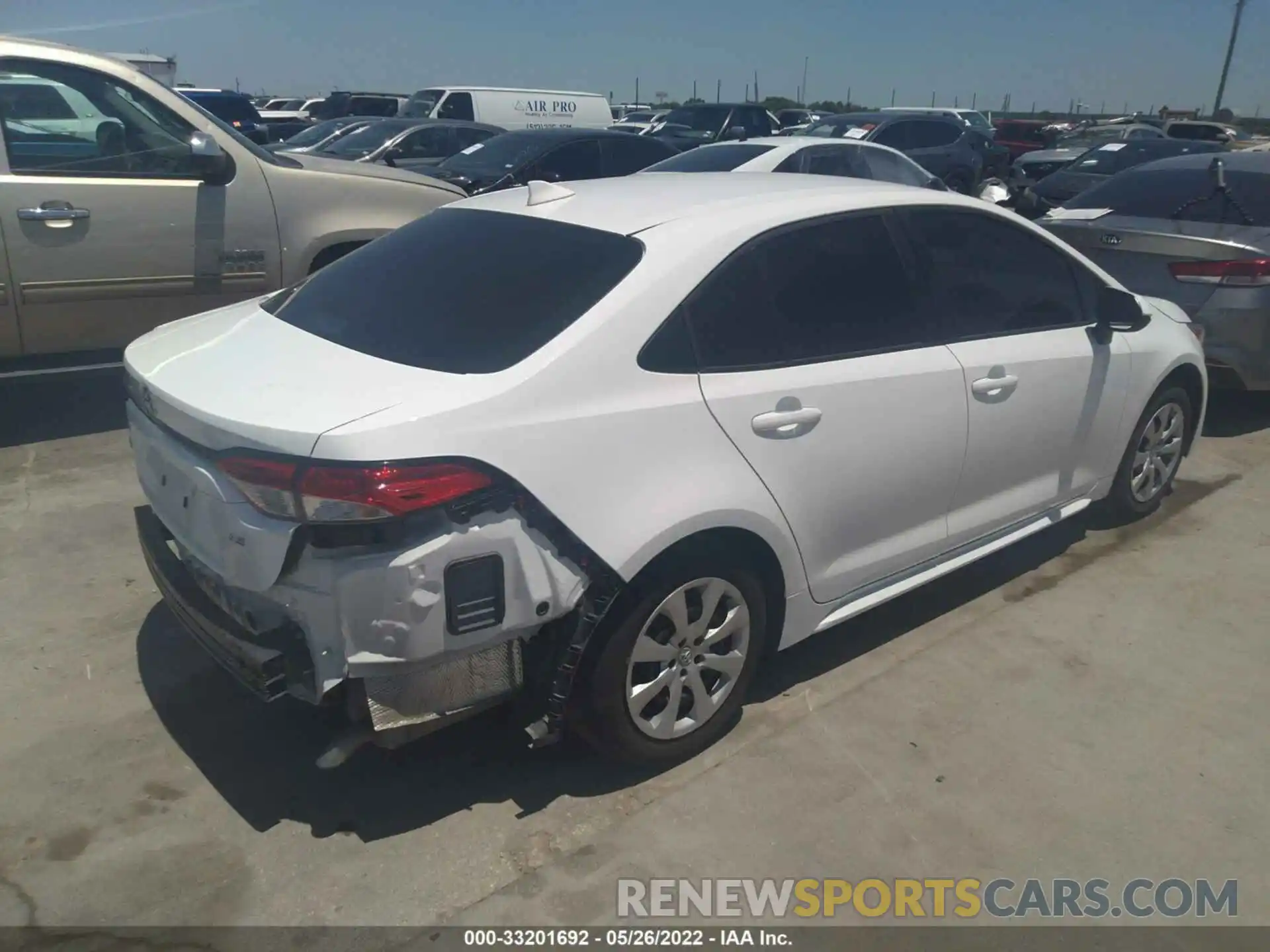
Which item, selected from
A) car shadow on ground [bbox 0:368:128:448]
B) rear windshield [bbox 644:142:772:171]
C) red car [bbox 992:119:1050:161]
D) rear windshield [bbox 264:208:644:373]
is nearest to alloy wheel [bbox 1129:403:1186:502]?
rear windshield [bbox 264:208:644:373]

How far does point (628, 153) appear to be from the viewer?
456 inches

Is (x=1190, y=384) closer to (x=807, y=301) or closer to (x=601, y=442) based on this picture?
(x=807, y=301)

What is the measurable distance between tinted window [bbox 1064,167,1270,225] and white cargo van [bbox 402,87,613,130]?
45.9 ft

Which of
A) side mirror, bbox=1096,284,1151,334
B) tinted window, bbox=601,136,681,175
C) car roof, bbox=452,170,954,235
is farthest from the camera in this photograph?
tinted window, bbox=601,136,681,175

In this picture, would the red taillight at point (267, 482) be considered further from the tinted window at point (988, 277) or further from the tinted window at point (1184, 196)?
the tinted window at point (1184, 196)

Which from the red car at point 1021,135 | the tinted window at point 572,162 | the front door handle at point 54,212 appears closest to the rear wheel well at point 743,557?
the front door handle at point 54,212

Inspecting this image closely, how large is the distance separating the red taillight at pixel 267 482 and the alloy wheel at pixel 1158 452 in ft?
12.4

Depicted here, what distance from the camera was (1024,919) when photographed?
8.80ft

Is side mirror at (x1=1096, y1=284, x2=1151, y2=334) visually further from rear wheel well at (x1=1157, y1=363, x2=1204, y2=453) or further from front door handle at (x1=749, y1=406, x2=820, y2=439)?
front door handle at (x1=749, y1=406, x2=820, y2=439)

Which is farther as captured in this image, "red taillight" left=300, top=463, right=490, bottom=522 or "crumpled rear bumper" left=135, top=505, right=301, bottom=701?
"crumpled rear bumper" left=135, top=505, right=301, bottom=701

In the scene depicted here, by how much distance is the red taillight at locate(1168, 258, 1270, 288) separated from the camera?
229 inches

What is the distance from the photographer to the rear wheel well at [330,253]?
240 inches

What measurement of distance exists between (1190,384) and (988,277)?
1.68 metres

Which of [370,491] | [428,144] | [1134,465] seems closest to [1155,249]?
[1134,465]
